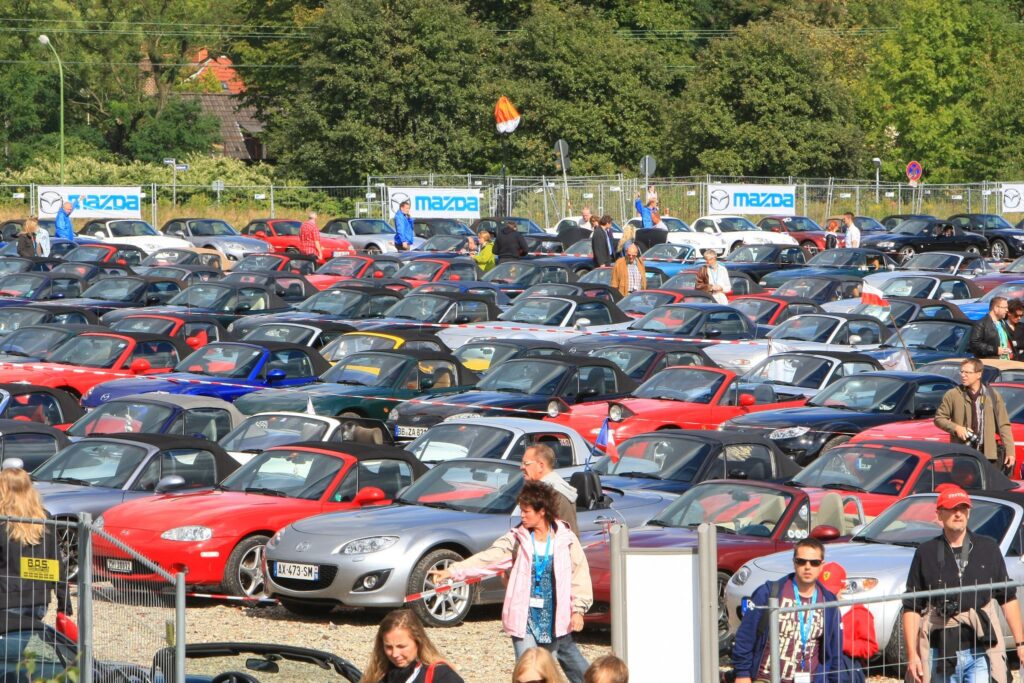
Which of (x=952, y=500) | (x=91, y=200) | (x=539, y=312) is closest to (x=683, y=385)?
(x=539, y=312)

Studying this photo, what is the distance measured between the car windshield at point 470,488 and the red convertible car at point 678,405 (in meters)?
4.68

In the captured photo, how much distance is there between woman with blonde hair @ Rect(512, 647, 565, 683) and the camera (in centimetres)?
734

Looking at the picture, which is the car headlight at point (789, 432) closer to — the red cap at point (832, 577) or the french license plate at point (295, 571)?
the french license plate at point (295, 571)

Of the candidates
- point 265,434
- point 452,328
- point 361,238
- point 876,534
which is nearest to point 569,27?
point 361,238

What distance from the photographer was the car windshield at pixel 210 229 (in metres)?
47.0

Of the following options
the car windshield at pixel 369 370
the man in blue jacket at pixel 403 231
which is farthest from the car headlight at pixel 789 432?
the man in blue jacket at pixel 403 231

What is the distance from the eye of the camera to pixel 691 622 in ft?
23.5

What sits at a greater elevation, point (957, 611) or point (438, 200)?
point (957, 611)

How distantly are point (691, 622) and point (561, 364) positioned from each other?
43.8ft

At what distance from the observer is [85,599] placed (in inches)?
306

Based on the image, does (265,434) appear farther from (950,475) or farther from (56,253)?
(56,253)

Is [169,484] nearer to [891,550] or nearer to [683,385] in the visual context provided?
[891,550]

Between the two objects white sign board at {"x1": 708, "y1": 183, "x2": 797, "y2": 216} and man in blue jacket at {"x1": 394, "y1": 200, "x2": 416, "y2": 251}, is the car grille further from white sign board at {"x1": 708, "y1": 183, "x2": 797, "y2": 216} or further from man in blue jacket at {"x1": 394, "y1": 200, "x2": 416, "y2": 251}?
white sign board at {"x1": 708, "y1": 183, "x2": 797, "y2": 216}

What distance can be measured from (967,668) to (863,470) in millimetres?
6417
